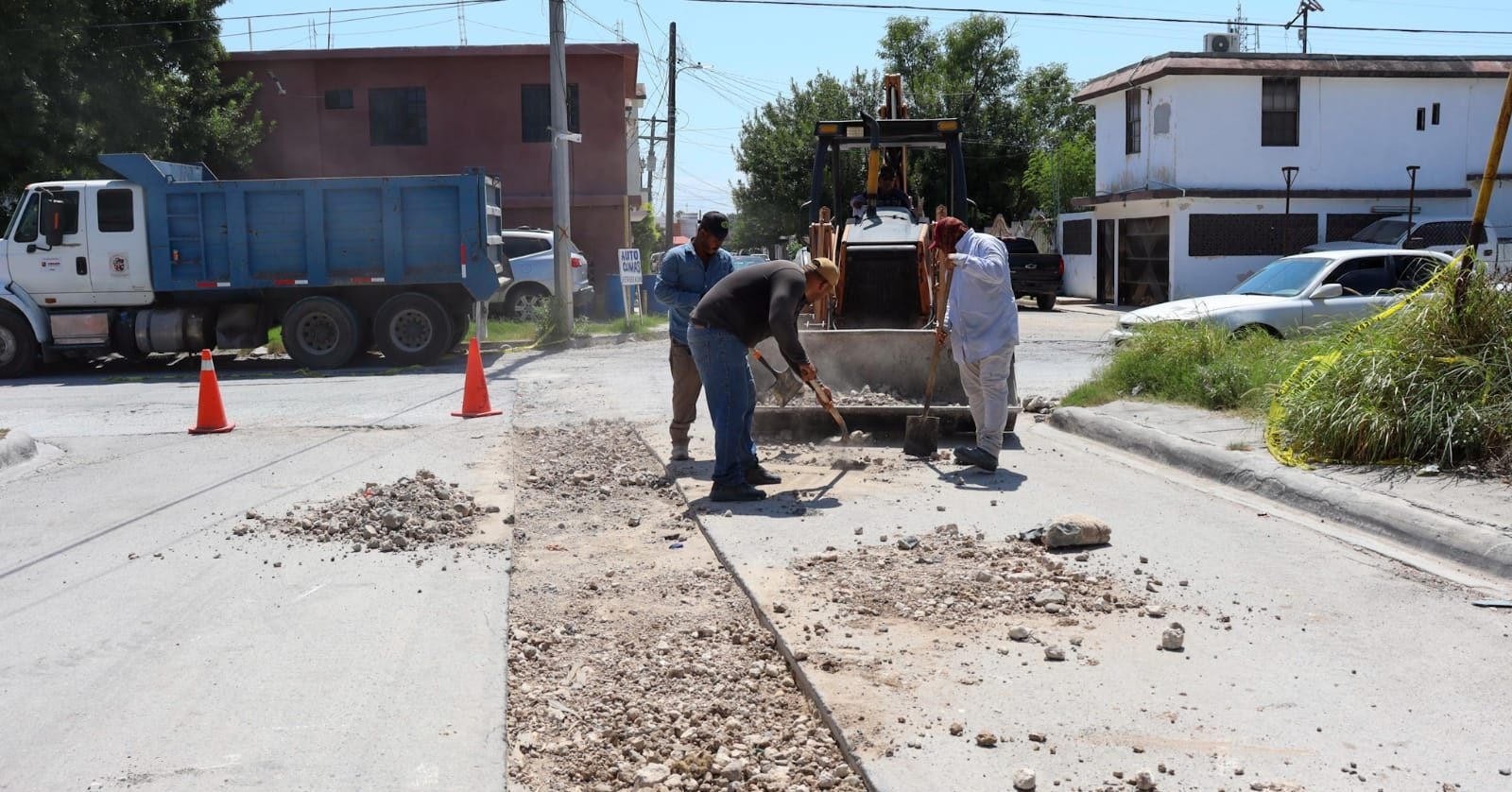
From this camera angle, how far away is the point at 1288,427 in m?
8.81

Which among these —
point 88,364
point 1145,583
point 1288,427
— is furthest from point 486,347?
point 1145,583

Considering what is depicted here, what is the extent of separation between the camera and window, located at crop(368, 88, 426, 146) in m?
31.2

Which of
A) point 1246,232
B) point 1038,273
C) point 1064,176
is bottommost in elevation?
point 1038,273

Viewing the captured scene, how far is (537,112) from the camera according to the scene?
31.3 meters

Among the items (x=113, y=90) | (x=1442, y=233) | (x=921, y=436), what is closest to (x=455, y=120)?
(x=113, y=90)

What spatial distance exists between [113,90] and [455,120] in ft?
25.7

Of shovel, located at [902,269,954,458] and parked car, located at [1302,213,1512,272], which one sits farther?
parked car, located at [1302,213,1512,272]

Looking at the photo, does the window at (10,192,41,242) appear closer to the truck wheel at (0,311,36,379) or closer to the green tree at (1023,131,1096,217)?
the truck wheel at (0,311,36,379)

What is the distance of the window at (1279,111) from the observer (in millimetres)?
29531

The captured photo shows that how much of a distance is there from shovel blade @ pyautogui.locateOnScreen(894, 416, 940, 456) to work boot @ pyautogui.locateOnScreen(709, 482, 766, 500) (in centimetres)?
191

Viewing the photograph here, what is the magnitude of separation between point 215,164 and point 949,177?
67.0ft

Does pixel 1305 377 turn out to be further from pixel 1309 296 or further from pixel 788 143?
pixel 788 143

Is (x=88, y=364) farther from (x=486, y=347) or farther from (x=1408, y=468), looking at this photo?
(x=1408, y=468)

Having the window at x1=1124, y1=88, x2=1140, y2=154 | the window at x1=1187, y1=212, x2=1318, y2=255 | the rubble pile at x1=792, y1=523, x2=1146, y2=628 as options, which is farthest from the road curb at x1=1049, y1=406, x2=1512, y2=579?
the window at x1=1124, y1=88, x2=1140, y2=154
